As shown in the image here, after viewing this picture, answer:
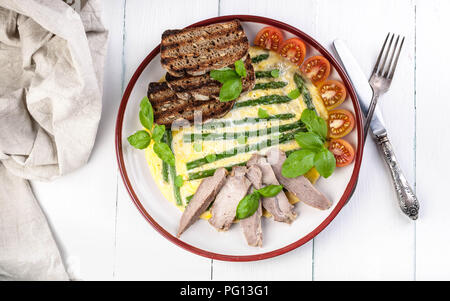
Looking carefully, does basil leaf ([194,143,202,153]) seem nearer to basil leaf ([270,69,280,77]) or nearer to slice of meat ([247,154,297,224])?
slice of meat ([247,154,297,224])

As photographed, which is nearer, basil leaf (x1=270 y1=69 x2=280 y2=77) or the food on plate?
the food on plate

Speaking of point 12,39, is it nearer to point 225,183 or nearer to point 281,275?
point 225,183

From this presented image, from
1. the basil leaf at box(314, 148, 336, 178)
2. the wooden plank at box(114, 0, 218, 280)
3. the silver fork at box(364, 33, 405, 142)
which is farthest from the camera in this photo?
the wooden plank at box(114, 0, 218, 280)

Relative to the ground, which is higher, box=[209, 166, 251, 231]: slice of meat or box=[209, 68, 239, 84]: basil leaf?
box=[209, 68, 239, 84]: basil leaf

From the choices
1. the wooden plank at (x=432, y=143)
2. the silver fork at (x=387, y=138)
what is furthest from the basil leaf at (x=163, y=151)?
the wooden plank at (x=432, y=143)

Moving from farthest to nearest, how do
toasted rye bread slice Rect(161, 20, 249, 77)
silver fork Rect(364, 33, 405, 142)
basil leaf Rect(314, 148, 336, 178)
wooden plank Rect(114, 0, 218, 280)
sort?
wooden plank Rect(114, 0, 218, 280) < silver fork Rect(364, 33, 405, 142) < toasted rye bread slice Rect(161, 20, 249, 77) < basil leaf Rect(314, 148, 336, 178)

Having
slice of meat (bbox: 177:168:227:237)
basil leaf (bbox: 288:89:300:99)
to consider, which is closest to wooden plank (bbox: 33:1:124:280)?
slice of meat (bbox: 177:168:227:237)

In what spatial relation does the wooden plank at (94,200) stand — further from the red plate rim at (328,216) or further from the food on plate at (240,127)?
the food on plate at (240,127)
